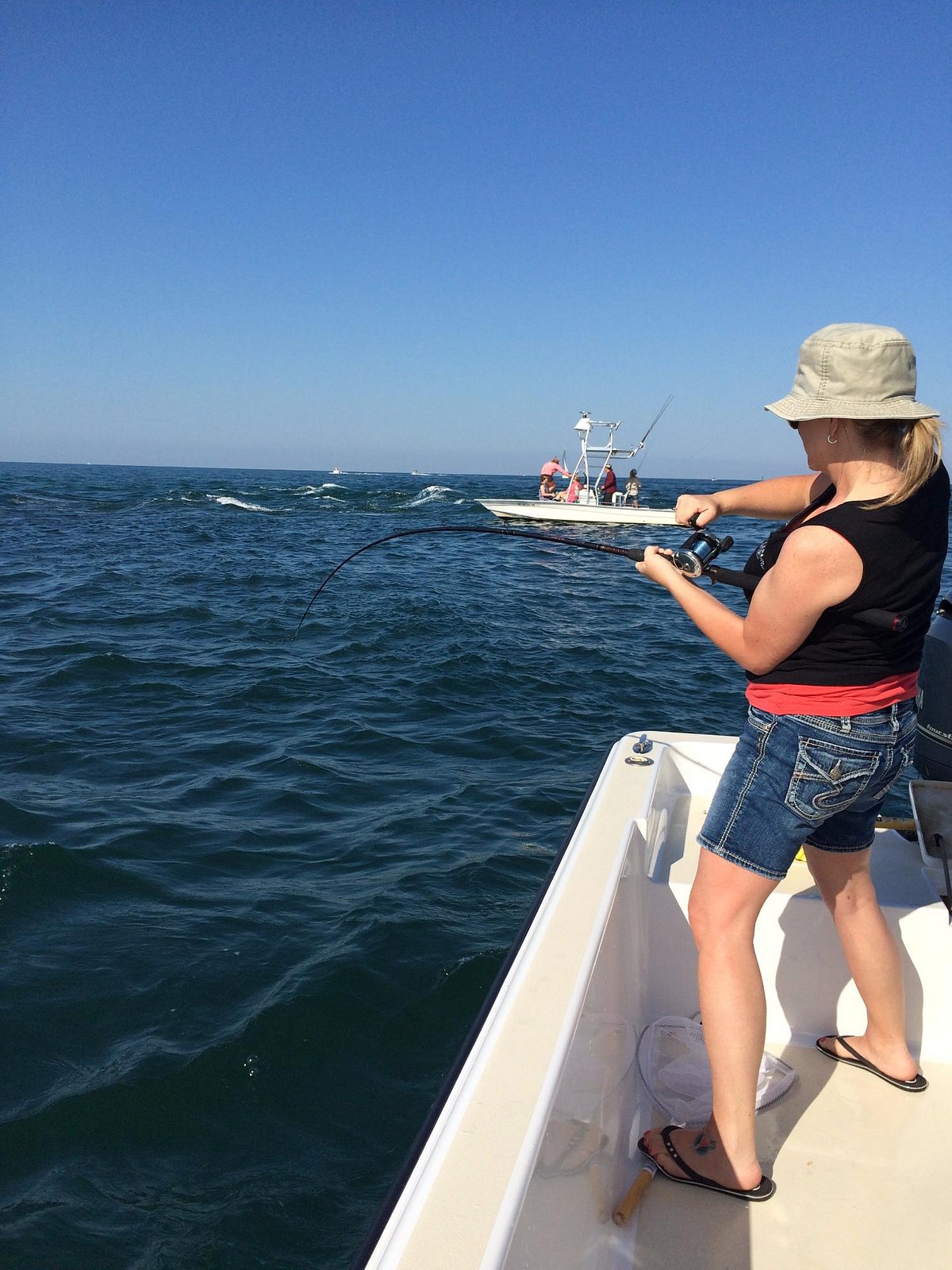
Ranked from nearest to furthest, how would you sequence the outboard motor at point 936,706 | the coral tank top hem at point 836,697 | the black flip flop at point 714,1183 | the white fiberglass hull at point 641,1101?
the white fiberglass hull at point 641,1101
the coral tank top hem at point 836,697
the black flip flop at point 714,1183
the outboard motor at point 936,706

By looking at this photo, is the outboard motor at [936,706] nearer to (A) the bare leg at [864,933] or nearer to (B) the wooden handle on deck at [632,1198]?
(A) the bare leg at [864,933]

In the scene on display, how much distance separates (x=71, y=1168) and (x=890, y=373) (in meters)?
2.69

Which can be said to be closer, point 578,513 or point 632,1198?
point 632,1198

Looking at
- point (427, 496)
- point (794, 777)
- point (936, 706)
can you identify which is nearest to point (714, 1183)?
point (794, 777)

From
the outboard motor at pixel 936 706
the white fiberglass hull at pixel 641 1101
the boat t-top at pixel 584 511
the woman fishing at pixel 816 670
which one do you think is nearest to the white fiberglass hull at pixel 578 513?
the boat t-top at pixel 584 511

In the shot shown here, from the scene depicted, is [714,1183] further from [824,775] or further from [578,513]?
[578,513]

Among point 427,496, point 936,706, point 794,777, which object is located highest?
point 427,496

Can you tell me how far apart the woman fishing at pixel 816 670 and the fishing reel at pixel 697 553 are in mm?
130

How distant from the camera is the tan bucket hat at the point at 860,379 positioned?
1.53 m

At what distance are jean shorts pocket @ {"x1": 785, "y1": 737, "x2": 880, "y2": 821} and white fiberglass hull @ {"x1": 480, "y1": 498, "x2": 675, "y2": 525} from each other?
2178 centimetres

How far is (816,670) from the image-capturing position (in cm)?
161

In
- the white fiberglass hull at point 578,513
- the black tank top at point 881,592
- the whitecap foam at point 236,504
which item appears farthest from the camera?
the whitecap foam at point 236,504

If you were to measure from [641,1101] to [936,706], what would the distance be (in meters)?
1.61

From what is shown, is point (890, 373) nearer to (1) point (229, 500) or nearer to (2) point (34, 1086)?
(2) point (34, 1086)
